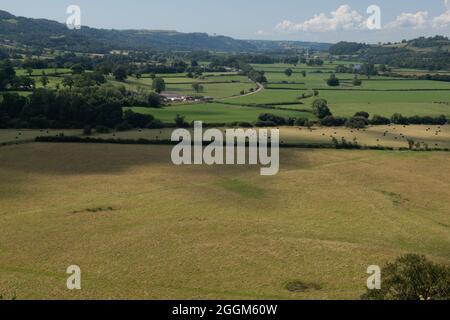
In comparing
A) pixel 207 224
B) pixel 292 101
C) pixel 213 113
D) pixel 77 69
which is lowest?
pixel 207 224

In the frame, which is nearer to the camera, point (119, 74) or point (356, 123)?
point (356, 123)

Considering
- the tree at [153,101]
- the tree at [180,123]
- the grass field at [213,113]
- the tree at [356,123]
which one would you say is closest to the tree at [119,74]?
the tree at [153,101]

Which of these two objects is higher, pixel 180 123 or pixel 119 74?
pixel 119 74

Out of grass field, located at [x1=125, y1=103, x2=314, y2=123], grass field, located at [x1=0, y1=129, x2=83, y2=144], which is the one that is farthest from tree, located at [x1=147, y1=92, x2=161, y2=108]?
grass field, located at [x1=0, y1=129, x2=83, y2=144]

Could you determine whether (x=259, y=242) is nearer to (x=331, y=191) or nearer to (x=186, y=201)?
(x=186, y=201)

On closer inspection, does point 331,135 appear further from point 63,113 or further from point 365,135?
point 63,113

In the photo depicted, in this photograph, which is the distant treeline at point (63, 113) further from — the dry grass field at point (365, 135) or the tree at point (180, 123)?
the dry grass field at point (365, 135)

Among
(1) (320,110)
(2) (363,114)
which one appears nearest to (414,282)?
(1) (320,110)
